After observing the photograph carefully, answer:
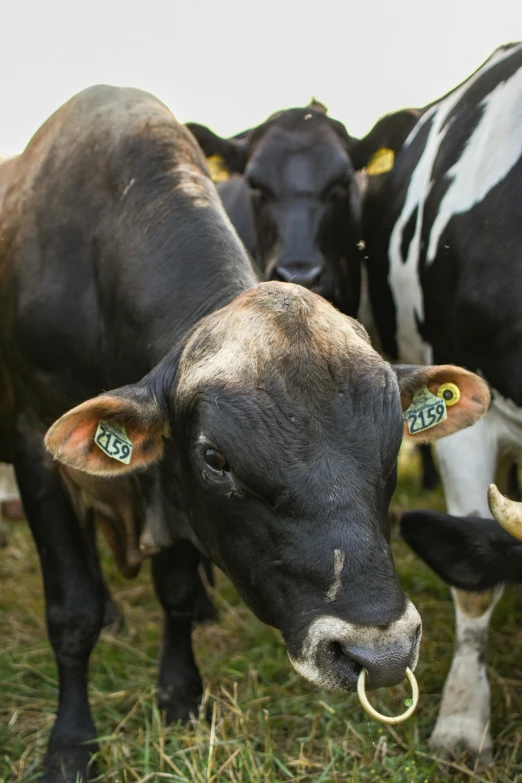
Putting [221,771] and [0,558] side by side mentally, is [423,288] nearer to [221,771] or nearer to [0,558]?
[221,771]

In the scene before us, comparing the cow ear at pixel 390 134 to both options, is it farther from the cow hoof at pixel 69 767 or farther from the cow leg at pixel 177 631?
the cow hoof at pixel 69 767

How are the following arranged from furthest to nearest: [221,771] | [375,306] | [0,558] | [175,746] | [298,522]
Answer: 1. [0,558]
2. [375,306]
3. [175,746]
4. [221,771]
5. [298,522]

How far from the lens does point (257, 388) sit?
9.63 ft

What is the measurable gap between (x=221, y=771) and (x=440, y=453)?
161cm

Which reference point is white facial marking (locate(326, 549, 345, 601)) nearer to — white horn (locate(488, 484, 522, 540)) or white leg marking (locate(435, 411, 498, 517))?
white horn (locate(488, 484, 522, 540))

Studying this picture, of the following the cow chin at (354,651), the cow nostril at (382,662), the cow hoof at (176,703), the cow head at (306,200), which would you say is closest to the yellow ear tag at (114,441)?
the cow chin at (354,651)

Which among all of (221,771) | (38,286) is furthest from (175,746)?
(38,286)

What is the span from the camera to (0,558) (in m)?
6.44

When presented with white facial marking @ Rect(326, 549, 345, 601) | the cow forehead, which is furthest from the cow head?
white facial marking @ Rect(326, 549, 345, 601)

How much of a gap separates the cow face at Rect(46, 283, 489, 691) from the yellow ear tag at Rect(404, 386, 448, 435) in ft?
0.11

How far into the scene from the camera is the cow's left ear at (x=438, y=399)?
3336 millimetres

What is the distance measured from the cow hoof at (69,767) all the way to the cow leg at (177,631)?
19.0 inches

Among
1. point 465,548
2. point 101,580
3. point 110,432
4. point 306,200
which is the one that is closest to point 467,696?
point 465,548

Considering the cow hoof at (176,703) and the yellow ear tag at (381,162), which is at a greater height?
the yellow ear tag at (381,162)
